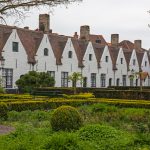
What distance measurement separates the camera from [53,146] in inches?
432

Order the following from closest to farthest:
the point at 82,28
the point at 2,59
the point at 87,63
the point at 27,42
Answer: the point at 2,59, the point at 27,42, the point at 87,63, the point at 82,28

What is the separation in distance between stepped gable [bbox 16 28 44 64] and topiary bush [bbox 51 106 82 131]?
34278mm

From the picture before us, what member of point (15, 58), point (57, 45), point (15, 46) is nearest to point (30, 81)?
point (15, 58)

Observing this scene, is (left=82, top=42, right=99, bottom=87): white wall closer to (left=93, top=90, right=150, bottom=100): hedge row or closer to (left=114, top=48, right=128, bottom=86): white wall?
(left=114, top=48, right=128, bottom=86): white wall

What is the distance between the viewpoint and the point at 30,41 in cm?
5094

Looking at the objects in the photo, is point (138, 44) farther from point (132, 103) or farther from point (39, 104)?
point (39, 104)

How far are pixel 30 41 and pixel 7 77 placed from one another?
6.31m

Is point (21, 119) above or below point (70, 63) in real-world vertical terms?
below

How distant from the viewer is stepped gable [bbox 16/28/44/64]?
162 feet

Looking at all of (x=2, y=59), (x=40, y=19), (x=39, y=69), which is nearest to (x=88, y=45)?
(x=40, y=19)

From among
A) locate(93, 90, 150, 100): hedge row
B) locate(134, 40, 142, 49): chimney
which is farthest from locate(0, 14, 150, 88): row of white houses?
locate(93, 90, 150, 100): hedge row

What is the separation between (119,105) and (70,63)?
29835 mm

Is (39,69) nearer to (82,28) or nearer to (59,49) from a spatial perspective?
(59,49)

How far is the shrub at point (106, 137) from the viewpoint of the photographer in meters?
12.3
